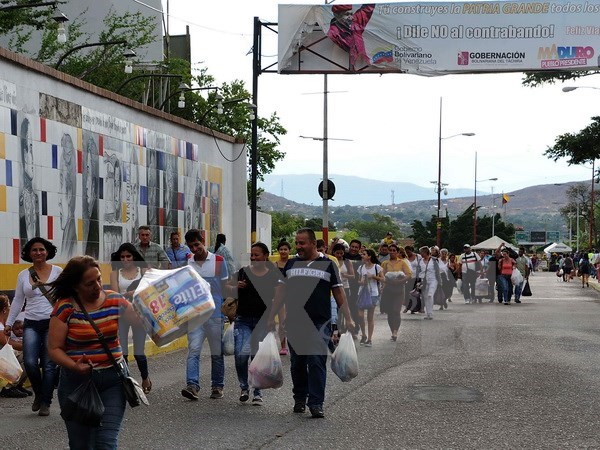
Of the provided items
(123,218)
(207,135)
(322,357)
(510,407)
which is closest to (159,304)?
(322,357)

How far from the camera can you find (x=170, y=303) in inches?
335

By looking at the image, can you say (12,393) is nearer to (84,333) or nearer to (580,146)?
(84,333)

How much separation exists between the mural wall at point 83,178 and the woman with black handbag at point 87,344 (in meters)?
10.4

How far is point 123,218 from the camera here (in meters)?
23.0

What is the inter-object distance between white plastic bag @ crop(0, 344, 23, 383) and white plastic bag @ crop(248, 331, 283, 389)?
230 cm

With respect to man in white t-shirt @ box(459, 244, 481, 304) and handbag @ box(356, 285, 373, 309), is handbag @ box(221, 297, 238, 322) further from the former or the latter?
man in white t-shirt @ box(459, 244, 481, 304)

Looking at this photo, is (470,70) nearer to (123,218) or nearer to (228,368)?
(123,218)

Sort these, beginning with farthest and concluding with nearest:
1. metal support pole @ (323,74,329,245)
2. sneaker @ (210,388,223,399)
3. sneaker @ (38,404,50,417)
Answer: metal support pole @ (323,74,329,245) → sneaker @ (210,388,223,399) → sneaker @ (38,404,50,417)

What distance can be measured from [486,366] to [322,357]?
4.50 m

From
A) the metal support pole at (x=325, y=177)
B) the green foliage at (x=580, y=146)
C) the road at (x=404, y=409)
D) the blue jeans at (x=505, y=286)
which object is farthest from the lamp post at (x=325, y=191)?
the road at (x=404, y=409)

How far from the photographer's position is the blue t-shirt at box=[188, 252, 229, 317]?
12.6m

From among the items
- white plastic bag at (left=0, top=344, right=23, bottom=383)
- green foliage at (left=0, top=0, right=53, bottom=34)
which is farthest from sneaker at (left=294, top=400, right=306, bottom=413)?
green foliage at (left=0, top=0, right=53, bottom=34)

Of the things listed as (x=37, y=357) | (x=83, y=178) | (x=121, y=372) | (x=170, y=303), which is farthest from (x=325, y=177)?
(x=121, y=372)

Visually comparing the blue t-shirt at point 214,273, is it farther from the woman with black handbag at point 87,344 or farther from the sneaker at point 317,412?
the woman with black handbag at point 87,344
